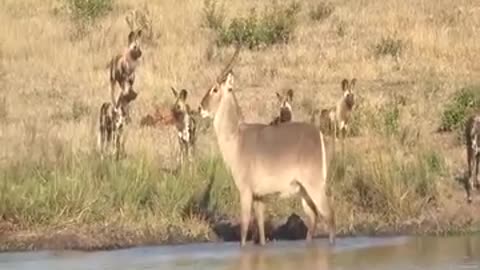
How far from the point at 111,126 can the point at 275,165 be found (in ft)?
14.0

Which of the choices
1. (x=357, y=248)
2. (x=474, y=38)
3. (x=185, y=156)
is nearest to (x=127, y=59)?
(x=185, y=156)

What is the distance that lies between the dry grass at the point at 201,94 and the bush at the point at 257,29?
331mm

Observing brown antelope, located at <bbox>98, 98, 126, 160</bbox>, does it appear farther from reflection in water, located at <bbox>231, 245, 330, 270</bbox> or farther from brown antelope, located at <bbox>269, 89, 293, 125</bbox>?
reflection in water, located at <bbox>231, 245, 330, 270</bbox>

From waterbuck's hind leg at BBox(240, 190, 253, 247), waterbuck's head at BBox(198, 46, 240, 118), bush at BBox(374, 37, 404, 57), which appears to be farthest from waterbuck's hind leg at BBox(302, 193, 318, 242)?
bush at BBox(374, 37, 404, 57)

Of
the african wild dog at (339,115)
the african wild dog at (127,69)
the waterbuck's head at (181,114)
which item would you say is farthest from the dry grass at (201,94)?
the african wild dog at (127,69)

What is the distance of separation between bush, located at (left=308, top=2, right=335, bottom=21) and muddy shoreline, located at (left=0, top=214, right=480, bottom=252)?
47.9 ft

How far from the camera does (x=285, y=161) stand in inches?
637

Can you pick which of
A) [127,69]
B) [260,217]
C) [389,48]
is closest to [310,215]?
[260,217]

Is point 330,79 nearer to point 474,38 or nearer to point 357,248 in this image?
point 474,38

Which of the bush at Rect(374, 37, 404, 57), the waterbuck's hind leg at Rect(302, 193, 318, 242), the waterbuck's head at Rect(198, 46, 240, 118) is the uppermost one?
the waterbuck's head at Rect(198, 46, 240, 118)

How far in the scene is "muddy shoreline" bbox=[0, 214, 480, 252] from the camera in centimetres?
1647

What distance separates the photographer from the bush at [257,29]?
94.3 feet

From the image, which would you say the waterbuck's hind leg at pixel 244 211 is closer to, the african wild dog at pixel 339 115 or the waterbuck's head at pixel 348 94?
the african wild dog at pixel 339 115

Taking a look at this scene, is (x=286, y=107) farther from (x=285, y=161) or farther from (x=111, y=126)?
(x=285, y=161)
